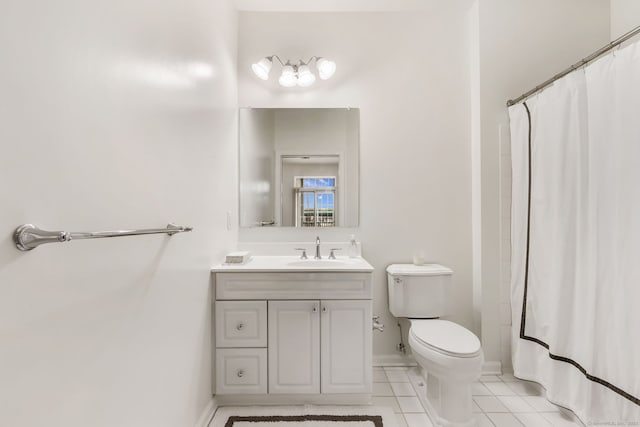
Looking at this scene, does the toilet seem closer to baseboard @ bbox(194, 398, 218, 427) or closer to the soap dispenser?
the soap dispenser

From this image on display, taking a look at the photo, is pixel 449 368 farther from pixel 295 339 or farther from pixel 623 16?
pixel 623 16

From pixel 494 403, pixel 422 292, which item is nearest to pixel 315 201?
pixel 422 292

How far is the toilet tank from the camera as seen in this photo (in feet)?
6.62

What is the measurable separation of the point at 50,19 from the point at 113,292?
67cm

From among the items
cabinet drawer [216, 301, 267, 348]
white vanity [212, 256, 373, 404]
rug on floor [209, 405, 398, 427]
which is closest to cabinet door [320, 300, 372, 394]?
white vanity [212, 256, 373, 404]

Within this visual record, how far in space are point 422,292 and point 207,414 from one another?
1426 mm

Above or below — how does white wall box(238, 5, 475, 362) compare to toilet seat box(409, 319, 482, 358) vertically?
above

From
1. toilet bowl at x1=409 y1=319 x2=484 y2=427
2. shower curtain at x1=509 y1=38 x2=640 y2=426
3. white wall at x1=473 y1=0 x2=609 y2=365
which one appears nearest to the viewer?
shower curtain at x1=509 y1=38 x2=640 y2=426

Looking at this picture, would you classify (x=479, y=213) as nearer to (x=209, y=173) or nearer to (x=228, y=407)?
(x=209, y=173)

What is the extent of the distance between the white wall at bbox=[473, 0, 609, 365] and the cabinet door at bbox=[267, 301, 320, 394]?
4.00 feet

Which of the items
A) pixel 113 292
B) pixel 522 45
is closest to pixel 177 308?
pixel 113 292

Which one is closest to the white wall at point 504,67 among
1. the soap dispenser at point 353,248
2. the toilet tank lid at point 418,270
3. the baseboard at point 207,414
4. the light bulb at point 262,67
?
the toilet tank lid at point 418,270

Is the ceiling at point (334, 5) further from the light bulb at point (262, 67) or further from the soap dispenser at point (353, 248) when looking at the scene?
the soap dispenser at point (353, 248)

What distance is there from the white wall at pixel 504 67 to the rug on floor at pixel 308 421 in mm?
1028
